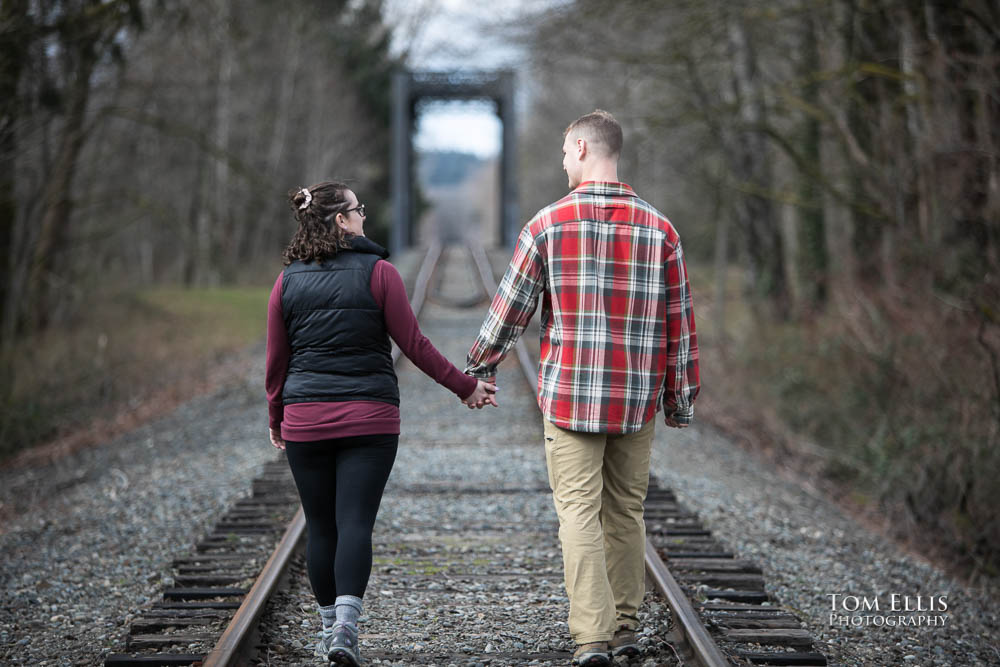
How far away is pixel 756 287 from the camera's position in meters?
15.6

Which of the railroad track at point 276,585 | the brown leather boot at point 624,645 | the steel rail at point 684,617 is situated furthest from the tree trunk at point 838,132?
the brown leather boot at point 624,645

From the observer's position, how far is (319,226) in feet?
10.8

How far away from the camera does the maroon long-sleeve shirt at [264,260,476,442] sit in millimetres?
3271

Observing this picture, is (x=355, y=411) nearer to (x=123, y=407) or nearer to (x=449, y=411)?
(x=449, y=411)

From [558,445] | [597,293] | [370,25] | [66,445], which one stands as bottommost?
[66,445]

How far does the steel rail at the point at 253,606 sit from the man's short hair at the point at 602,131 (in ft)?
7.32

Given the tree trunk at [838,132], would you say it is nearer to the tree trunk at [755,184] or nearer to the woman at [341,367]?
the tree trunk at [755,184]

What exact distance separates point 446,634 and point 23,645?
1745 millimetres

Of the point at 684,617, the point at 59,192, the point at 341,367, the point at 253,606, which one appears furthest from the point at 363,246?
the point at 59,192

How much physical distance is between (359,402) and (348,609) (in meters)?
0.75

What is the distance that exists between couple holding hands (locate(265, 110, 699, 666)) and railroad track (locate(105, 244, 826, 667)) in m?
0.44

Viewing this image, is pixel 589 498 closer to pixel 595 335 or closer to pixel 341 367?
pixel 595 335

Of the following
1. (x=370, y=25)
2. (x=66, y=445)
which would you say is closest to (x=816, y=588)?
(x=66, y=445)

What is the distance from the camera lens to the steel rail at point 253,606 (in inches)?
134
